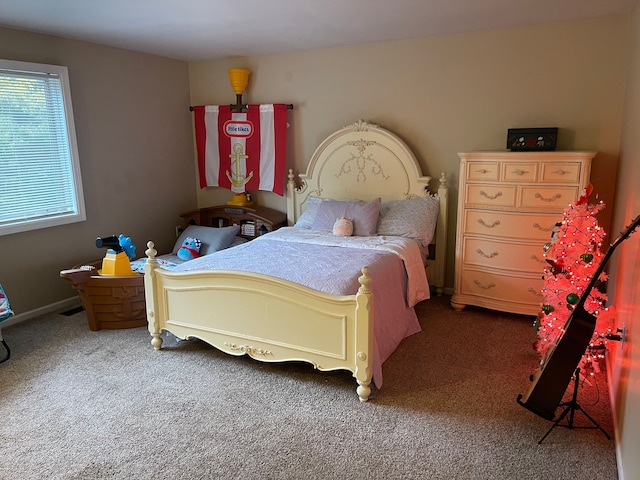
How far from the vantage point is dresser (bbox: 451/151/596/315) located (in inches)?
132

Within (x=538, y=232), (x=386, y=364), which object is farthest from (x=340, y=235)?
(x=538, y=232)

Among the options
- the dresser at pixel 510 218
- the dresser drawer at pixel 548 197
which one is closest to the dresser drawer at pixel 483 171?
the dresser at pixel 510 218

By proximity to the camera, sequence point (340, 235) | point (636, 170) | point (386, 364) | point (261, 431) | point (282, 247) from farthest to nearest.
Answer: point (340, 235) → point (282, 247) → point (386, 364) → point (636, 170) → point (261, 431)

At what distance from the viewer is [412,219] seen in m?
3.91

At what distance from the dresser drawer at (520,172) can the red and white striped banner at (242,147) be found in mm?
2165

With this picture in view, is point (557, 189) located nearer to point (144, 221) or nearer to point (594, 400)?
point (594, 400)

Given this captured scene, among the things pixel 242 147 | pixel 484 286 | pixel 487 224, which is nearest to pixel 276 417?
pixel 484 286

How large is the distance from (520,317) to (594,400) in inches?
47.5

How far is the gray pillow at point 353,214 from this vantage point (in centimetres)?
389

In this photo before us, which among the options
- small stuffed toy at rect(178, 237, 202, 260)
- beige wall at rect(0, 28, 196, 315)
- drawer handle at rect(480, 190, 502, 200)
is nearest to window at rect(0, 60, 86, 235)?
beige wall at rect(0, 28, 196, 315)

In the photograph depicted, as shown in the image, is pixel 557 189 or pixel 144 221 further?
pixel 144 221

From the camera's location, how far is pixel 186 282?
2971mm

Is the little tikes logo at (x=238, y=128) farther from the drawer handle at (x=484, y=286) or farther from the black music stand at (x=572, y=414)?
the black music stand at (x=572, y=414)

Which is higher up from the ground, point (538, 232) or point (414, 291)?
point (538, 232)
